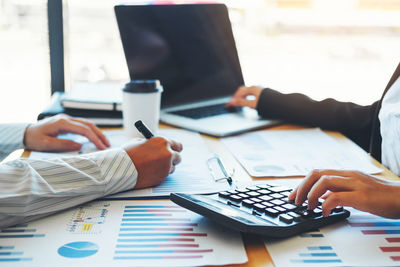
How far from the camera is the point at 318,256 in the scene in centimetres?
56

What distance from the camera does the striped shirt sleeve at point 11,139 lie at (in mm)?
1014

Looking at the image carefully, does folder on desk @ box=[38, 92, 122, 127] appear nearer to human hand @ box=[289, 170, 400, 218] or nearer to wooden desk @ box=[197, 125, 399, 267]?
wooden desk @ box=[197, 125, 399, 267]

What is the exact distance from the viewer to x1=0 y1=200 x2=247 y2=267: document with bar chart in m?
0.54

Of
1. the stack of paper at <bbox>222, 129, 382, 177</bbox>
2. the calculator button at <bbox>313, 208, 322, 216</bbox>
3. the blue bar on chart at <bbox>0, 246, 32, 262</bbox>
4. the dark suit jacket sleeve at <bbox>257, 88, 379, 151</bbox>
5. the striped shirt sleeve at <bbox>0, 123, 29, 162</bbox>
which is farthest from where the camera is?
the dark suit jacket sleeve at <bbox>257, 88, 379, 151</bbox>

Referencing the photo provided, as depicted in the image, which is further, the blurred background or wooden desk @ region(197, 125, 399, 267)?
the blurred background

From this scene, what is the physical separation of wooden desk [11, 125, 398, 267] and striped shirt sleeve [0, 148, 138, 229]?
24cm

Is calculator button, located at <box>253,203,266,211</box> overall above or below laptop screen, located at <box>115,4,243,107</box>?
below

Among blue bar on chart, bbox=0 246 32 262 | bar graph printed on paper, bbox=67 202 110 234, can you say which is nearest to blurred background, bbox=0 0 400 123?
bar graph printed on paper, bbox=67 202 110 234

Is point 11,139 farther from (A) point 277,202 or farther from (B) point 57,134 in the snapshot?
(A) point 277,202

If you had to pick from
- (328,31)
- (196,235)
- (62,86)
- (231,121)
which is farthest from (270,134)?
(328,31)

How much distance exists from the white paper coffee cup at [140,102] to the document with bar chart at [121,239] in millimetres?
403

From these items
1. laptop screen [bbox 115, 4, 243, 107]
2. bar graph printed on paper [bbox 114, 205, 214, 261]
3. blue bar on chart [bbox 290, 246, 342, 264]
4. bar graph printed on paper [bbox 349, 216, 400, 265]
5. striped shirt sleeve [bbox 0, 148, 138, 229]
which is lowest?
bar graph printed on paper [bbox 349, 216, 400, 265]

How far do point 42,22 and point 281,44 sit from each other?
3960 millimetres

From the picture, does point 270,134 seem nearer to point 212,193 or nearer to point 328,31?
point 212,193
